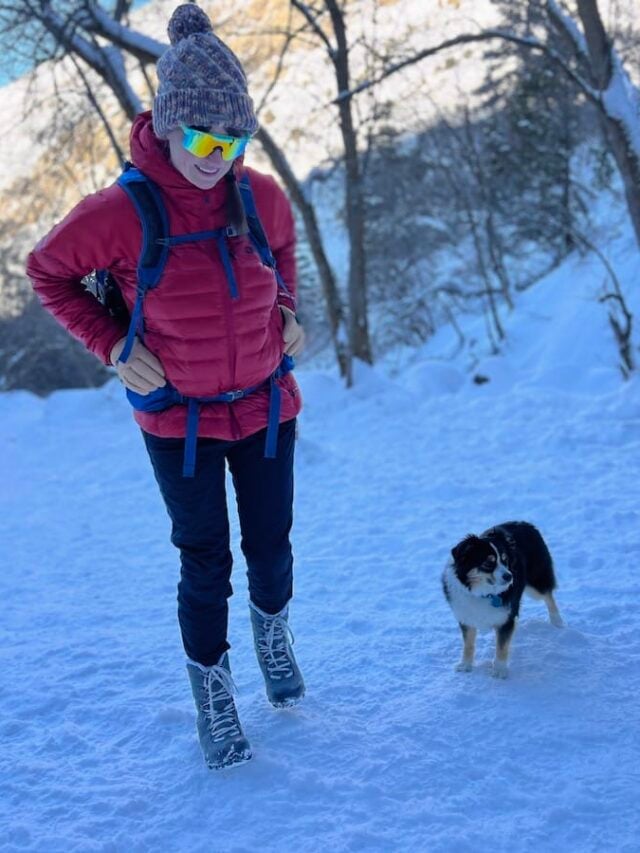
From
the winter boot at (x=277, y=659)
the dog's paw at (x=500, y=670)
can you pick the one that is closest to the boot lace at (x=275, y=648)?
the winter boot at (x=277, y=659)

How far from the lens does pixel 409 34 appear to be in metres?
12.3

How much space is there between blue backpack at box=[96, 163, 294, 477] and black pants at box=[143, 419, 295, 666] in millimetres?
69

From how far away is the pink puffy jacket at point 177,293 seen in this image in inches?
87.4

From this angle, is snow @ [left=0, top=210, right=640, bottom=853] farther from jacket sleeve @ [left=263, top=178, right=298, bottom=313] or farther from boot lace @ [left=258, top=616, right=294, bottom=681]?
jacket sleeve @ [left=263, top=178, right=298, bottom=313]

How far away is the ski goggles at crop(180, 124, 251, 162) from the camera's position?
2.19 metres

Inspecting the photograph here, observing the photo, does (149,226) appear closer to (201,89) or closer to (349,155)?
(201,89)

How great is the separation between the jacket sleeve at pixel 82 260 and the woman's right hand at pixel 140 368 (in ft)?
0.17

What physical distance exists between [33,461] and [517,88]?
811 inches

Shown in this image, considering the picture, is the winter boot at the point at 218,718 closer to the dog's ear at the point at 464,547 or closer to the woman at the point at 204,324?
the woman at the point at 204,324

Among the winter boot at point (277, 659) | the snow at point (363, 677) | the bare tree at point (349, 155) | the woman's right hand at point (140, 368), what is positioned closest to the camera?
the snow at point (363, 677)

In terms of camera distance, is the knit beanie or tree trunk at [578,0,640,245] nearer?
the knit beanie

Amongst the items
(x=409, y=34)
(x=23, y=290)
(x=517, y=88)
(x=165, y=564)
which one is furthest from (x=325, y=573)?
(x=23, y=290)

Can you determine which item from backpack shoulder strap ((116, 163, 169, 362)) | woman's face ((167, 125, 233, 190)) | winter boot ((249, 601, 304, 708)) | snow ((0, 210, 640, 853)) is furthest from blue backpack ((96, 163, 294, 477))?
snow ((0, 210, 640, 853))

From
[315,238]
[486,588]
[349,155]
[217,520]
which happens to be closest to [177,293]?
[217,520]
